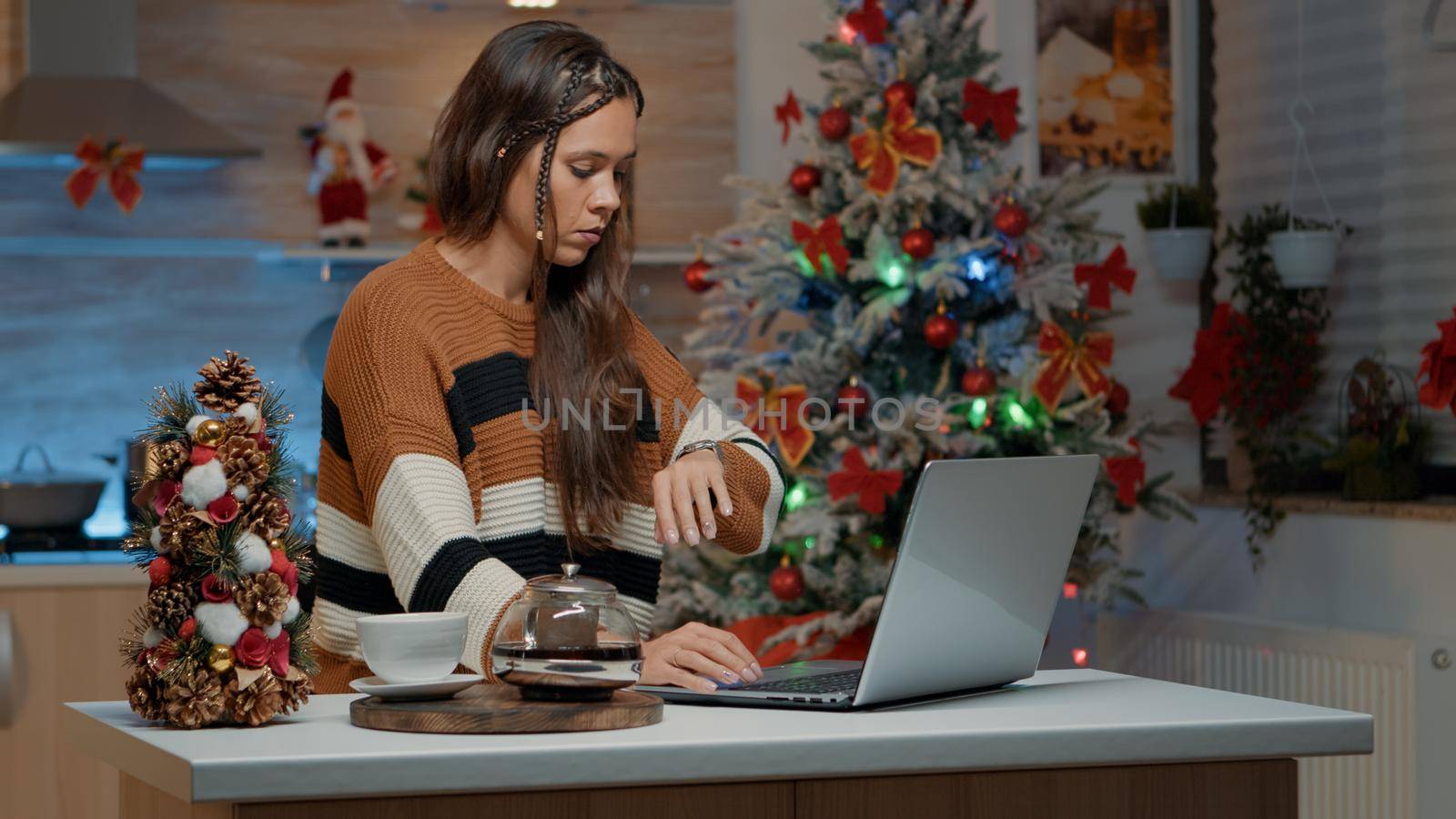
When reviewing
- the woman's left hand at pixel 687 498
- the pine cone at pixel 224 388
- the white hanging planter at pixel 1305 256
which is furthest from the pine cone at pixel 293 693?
the white hanging planter at pixel 1305 256

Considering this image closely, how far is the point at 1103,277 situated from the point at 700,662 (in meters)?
2.21

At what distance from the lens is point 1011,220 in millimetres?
3369

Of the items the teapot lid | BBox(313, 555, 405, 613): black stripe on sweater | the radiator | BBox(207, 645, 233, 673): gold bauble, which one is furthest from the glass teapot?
the radiator

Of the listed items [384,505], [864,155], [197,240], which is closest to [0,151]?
→ [197,240]

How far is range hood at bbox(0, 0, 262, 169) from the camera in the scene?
3.87 meters

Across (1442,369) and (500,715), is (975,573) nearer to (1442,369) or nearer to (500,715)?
(500,715)

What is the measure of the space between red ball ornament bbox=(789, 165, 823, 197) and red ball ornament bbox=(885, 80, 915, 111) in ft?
0.70

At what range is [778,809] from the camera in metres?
1.23

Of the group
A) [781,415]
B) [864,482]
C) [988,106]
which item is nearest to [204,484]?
[864,482]

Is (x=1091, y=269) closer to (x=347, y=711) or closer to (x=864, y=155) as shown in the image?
(x=864, y=155)

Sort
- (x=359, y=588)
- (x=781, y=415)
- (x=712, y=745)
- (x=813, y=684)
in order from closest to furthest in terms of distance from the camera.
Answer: (x=712, y=745)
(x=813, y=684)
(x=359, y=588)
(x=781, y=415)

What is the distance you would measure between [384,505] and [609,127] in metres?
0.47

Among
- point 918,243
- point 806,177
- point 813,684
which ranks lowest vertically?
point 813,684

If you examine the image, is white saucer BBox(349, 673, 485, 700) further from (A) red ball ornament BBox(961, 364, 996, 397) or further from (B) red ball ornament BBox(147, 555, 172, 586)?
(A) red ball ornament BBox(961, 364, 996, 397)
